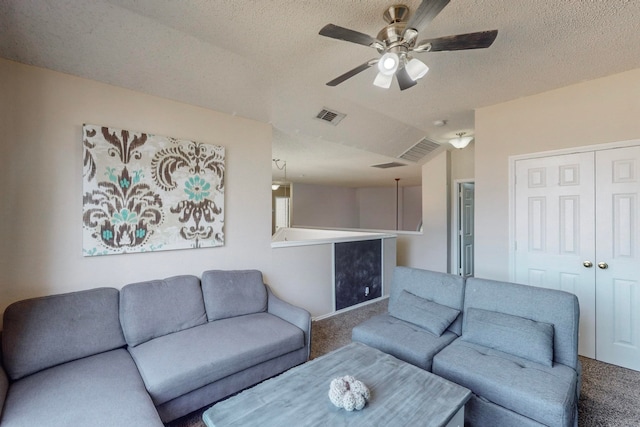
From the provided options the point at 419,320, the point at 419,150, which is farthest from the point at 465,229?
the point at 419,320

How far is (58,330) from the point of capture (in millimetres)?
1946

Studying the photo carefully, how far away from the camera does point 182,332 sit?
232cm

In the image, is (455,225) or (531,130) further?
(455,225)

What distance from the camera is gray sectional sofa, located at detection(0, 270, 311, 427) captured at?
1511mm

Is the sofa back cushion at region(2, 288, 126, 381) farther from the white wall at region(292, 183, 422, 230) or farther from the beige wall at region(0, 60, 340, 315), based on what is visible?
the white wall at region(292, 183, 422, 230)

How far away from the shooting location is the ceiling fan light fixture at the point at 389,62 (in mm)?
1758

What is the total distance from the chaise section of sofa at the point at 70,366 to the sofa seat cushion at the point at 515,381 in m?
1.75

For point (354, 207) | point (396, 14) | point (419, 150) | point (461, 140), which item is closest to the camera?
point (396, 14)

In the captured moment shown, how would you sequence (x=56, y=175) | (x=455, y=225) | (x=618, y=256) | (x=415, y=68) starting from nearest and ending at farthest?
(x=415, y=68), (x=56, y=175), (x=618, y=256), (x=455, y=225)

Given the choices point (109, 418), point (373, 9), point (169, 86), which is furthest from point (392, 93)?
point (109, 418)

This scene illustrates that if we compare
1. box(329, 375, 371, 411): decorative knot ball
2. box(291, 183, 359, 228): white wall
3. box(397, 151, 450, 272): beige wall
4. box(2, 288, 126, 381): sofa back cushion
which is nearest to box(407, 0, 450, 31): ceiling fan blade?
box(329, 375, 371, 411): decorative knot ball

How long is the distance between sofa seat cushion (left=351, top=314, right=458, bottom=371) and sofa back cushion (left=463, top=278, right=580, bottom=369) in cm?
31

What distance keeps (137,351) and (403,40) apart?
107 inches

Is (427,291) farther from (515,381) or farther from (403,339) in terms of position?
(515,381)
